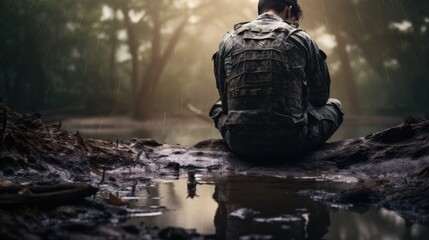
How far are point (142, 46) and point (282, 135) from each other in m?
27.3

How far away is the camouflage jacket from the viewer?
4965 mm

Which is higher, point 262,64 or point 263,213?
point 262,64

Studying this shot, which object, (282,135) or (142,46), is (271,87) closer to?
(282,135)

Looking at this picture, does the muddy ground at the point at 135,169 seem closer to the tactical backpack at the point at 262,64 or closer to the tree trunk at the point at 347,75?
the tactical backpack at the point at 262,64

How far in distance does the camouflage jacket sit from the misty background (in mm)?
21185

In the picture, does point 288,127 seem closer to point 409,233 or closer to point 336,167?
point 336,167

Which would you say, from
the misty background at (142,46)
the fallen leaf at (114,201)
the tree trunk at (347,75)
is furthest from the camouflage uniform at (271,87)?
the tree trunk at (347,75)

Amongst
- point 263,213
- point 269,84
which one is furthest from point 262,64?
point 263,213

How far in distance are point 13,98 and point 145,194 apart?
25.0 metres

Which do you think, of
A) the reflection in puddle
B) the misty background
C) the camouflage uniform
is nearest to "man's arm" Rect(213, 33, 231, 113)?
the camouflage uniform

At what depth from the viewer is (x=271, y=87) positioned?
4941 mm

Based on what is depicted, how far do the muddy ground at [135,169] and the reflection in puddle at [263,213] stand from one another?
0.16 metres

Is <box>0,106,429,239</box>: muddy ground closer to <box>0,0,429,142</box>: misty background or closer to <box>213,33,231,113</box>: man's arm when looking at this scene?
<box>213,33,231,113</box>: man's arm

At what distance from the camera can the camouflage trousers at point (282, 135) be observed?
16.6ft
